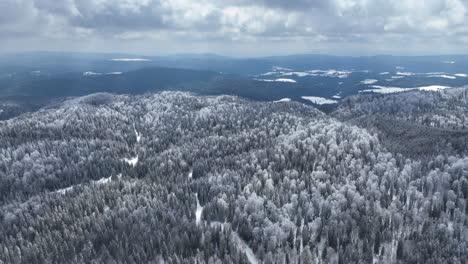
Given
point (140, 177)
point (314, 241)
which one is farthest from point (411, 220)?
point (140, 177)

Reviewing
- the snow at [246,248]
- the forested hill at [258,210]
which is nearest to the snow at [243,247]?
the snow at [246,248]

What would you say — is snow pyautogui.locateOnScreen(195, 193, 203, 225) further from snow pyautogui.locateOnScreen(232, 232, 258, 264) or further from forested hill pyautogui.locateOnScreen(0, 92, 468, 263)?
snow pyautogui.locateOnScreen(232, 232, 258, 264)

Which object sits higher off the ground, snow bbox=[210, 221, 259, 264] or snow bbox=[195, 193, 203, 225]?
snow bbox=[210, 221, 259, 264]

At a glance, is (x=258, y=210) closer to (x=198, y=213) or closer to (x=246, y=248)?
(x=246, y=248)

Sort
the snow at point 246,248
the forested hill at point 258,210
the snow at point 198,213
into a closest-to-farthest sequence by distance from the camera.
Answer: the forested hill at point 258,210 → the snow at point 246,248 → the snow at point 198,213

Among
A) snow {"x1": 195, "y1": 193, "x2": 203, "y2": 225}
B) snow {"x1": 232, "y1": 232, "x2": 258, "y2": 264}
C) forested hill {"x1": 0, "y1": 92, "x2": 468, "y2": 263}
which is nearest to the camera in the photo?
forested hill {"x1": 0, "y1": 92, "x2": 468, "y2": 263}

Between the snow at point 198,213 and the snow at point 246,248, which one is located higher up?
the snow at point 246,248

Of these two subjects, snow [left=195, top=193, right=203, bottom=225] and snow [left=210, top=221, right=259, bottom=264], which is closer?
snow [left=210, top=221, right=259, bottom=264]

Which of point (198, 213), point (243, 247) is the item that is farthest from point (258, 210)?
point (198, 213)

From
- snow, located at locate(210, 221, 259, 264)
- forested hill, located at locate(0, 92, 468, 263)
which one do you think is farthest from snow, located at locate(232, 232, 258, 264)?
forested hill, located at locate(0, 92, 468, 263)

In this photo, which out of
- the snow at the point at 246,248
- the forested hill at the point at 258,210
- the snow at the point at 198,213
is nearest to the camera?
the forested hill at the point at 258,210

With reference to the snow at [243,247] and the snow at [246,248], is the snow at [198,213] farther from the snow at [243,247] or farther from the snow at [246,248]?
the snow at [246,248]

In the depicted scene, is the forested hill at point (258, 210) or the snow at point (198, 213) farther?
the snow at point (198, 213)
